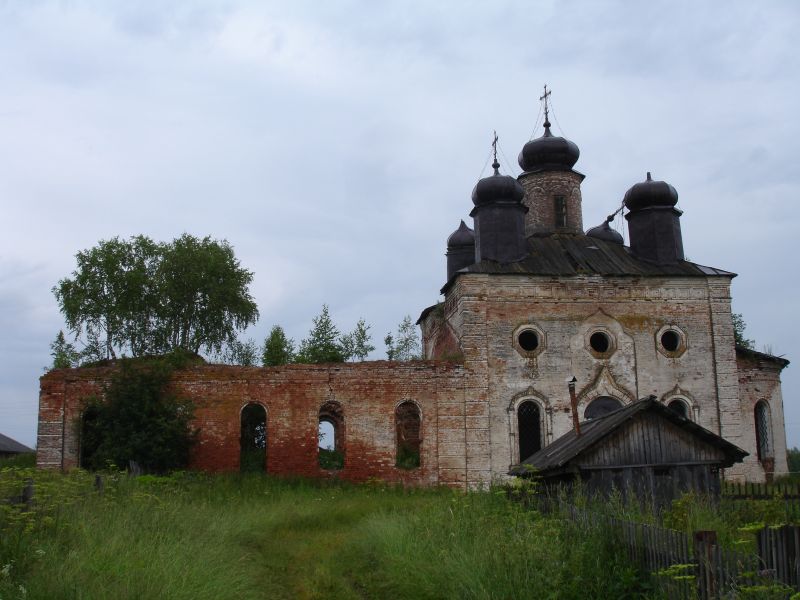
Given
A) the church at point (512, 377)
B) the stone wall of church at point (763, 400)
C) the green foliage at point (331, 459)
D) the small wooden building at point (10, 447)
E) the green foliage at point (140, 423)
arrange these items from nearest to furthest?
the green foliage at point (140, 423) → the church at point (512, 377) → the green foliage at point (331, 459) → the stone wall of church at point (763, 400) → the small wooden building at point (10, 447)

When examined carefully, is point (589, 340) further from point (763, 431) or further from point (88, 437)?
point (88, 437)

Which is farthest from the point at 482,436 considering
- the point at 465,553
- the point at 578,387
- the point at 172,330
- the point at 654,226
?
the point at 172,330

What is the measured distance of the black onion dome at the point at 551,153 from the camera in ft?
88.2

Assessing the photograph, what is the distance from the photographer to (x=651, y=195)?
2488cm

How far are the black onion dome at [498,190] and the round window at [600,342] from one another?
4567 millimetres

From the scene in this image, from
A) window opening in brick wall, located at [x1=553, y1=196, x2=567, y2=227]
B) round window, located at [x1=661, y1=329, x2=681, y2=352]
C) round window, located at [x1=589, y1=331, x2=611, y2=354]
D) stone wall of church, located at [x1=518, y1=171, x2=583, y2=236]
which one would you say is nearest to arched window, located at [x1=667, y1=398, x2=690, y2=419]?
round window, located at [x1=661, y1=329, x2=681, y2=352]

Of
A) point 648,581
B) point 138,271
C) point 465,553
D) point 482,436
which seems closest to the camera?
point 648,581

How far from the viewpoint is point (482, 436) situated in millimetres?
21531

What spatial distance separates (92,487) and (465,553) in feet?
21.6

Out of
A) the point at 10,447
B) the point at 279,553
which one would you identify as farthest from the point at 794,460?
the point at 10,447

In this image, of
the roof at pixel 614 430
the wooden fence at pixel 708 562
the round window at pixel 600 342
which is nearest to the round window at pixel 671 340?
the round window at pixel 600 342

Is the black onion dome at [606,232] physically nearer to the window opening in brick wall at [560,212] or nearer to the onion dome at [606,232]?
the onion dome at [606,232]

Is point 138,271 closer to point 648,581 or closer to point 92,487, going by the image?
point 92,487

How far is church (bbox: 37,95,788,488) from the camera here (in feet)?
68.6
